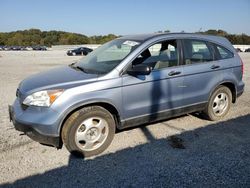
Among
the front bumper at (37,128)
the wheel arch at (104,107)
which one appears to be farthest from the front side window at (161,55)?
the front bumper at (37,128)

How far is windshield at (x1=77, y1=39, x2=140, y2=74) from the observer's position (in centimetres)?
440

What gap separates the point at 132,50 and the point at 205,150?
78.4 inches

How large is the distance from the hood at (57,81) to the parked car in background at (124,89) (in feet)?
0.04

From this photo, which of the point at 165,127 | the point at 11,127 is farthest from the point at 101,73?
the point at 11,127

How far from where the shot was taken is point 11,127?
5.17 metres

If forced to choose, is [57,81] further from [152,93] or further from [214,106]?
[214,106]

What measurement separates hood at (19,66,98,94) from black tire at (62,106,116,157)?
0.42 meters

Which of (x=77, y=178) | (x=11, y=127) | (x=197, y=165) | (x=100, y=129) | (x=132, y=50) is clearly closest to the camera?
(x=77, y=178)

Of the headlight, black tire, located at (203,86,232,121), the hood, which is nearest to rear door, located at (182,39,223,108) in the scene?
black tire, located at (203,86,232,121)

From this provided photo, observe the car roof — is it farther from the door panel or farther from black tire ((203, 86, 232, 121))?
black tire ((203, 86, 232, 121))

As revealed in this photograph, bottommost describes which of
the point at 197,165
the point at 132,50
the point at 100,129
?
the point at 197,165

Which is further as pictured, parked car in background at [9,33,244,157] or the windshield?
the windshield

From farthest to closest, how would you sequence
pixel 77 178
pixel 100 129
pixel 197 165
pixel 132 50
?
pixel 132 50 → pixel 100 129 → pixel 197 165 → pixel 77 178

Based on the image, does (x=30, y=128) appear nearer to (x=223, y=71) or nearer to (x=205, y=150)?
(x=205, y=150)
